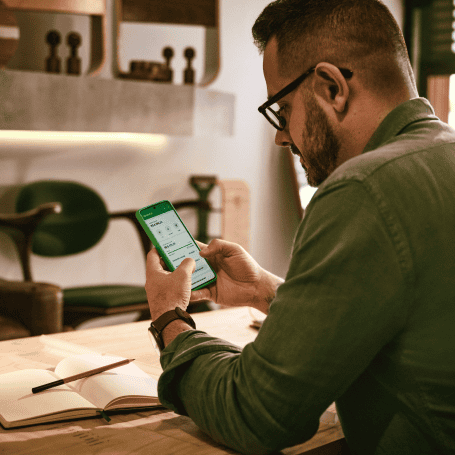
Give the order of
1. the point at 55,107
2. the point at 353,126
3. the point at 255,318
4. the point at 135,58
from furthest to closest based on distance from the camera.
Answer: the point at 135,58 < the point at 55,107 < the point at 255,318 < the point at 353,126

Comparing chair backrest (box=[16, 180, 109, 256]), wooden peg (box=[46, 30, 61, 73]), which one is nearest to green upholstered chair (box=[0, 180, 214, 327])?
chair backrest (box=[16, 180, 109, 256])

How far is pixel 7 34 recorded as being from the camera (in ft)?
9.14

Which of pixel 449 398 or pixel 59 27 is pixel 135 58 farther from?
pixel 449 398

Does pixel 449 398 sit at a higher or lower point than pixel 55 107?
lower

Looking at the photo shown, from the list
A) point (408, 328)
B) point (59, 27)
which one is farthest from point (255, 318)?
point (59, 27)

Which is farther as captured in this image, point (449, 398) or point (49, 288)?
point (49, 288)

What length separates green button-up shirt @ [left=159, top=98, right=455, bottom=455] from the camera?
1.99 ft

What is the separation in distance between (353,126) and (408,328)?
333 mm

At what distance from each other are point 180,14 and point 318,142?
2.89 metres

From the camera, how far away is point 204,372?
0.74m

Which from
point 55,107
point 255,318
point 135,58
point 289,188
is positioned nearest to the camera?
point 255,318

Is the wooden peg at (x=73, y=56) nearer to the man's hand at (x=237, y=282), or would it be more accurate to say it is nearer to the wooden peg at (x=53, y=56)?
the wooden peg at (x=53, y=56)

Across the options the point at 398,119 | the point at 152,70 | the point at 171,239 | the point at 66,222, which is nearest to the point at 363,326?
the point at 398,119

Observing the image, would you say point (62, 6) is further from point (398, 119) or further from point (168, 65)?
point (398, 119)
